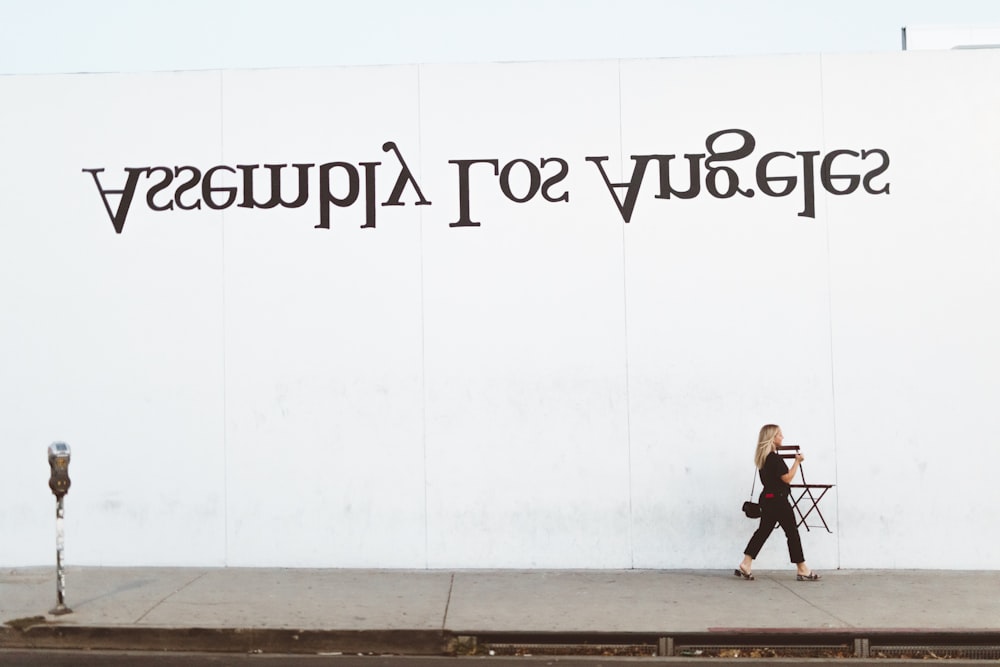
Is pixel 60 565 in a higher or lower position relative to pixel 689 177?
lower

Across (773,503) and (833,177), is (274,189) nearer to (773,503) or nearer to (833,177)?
(833,177)

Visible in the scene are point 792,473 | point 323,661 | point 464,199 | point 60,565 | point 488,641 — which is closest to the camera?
point 323,661

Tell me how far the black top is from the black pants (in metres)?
0.09

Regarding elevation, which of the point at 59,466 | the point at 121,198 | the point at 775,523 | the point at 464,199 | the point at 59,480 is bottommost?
the point at 775,523

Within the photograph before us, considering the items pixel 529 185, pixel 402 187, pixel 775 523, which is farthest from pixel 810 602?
pixel 402 187

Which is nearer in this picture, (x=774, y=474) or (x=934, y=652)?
(x=934, y=652)

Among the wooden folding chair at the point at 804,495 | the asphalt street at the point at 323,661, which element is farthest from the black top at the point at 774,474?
the asphalt street at the point at 323,661

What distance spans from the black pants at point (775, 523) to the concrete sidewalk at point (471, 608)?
0.33 m

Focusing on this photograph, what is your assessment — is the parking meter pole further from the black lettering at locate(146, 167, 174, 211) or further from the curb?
the black lettering at locate(146, 167, 174, 211)

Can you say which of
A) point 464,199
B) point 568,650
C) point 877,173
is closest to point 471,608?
point 568,650

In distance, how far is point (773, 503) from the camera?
34.4 feet

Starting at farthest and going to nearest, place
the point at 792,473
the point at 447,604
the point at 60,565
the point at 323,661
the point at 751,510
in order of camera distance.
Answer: the point at 751,510 → the point at 792,473 → the point at 447,604 → the point at 60,565 → the point at 323,661

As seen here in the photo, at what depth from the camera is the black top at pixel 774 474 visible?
34.4ft

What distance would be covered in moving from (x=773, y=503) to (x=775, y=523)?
0.22 metres
